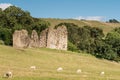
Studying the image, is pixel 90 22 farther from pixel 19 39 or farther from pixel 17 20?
pixel 19 39

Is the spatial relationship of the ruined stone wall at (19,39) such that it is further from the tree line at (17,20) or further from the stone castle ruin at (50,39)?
the tree line at (17,20)

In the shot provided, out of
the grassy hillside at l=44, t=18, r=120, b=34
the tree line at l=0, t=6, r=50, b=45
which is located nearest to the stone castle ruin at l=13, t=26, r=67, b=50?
the tree line at l=0, t=6, r=50, b=45

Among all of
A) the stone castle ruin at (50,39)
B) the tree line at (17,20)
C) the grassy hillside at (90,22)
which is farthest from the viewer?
the grassy hillside at (90,22)

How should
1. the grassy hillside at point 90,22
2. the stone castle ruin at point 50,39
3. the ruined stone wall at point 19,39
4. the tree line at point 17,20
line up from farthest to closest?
the grassy hillside at point 90,22 < the tree line at point 17,20 < the stone castle ruin at point 50,39 < the ruined stone wall at point 19,39

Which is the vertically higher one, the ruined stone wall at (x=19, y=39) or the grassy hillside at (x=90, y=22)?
the grassy hillside at (x=90, y=22)

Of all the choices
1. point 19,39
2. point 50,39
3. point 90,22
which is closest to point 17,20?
point 50,39

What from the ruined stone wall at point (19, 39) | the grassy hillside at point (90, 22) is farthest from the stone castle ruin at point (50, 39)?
the grassy hillside at point (90, 22)

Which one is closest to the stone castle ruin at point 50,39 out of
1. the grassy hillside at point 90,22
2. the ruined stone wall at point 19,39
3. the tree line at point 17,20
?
the ruined stone wall at point 19,39

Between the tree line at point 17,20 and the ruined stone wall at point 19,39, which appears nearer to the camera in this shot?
the ruined stone wall at point 19,39

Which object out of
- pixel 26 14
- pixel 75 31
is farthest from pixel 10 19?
pixel 75 31

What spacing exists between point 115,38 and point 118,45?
192cm

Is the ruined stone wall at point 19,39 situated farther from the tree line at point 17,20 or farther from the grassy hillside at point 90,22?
the grassy hillside at point 90,22

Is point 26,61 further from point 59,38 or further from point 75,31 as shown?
point 75,31

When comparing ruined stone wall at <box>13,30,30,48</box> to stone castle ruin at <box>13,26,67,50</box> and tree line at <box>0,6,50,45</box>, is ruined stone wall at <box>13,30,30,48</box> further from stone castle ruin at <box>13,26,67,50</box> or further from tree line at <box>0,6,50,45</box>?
tree line at <box>0,6,50,45</box>
